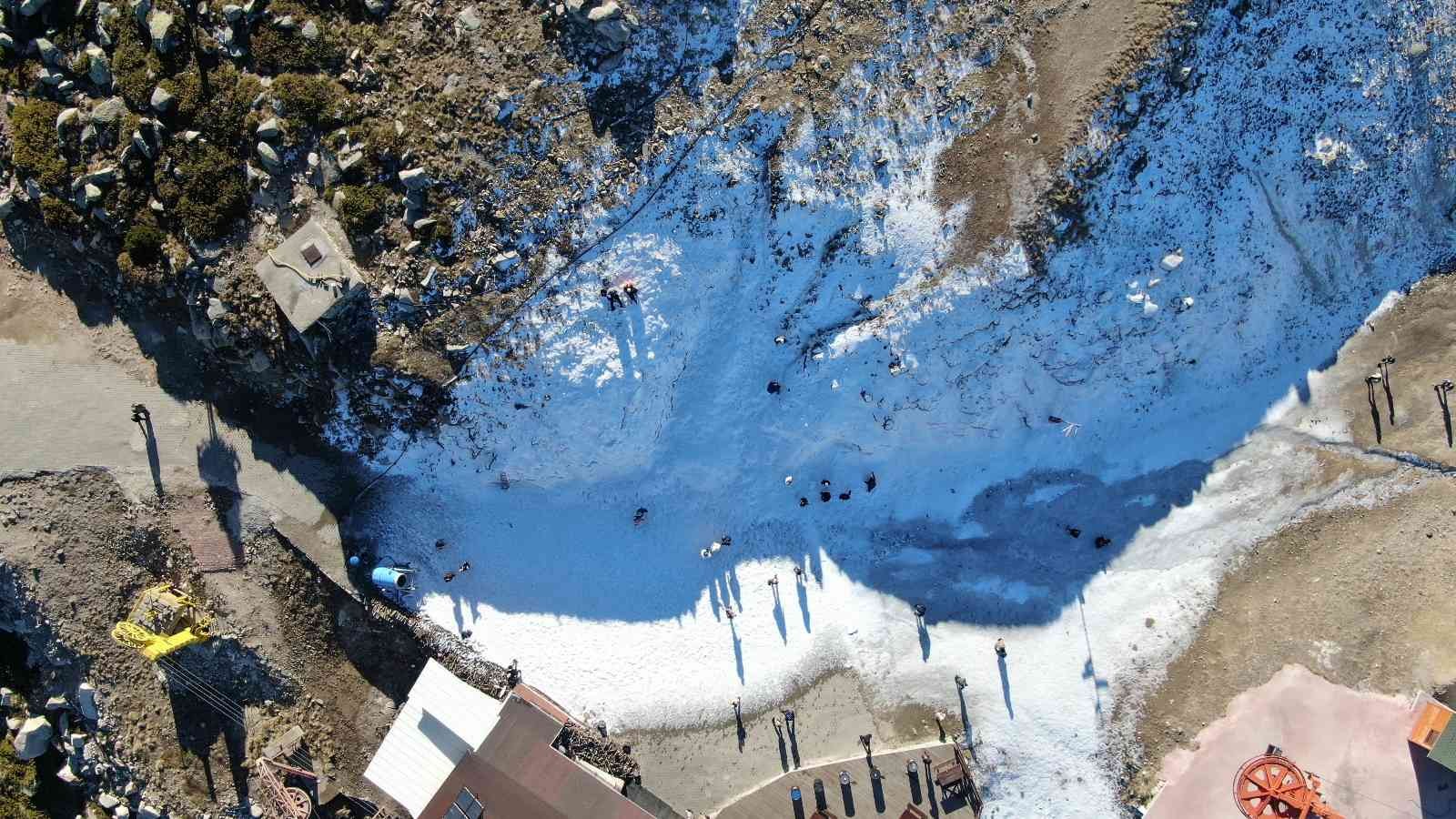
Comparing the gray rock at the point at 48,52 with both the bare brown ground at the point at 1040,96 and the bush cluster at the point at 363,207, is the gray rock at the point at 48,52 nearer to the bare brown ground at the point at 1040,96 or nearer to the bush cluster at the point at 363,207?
the bush cluster at the point at 363,207

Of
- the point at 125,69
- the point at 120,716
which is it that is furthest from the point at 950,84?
the point at 120,716

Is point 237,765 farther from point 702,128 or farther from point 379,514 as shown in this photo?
point 702,128

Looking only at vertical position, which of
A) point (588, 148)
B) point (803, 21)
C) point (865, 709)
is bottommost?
point (865, 709)

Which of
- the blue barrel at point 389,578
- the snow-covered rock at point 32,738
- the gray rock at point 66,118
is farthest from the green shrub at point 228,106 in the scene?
the snow-covered rock at point 32,738

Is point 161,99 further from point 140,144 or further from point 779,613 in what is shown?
point 779,613

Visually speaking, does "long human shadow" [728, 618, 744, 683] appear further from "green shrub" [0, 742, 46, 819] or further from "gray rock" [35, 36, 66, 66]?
"gray rock" [35, 36, 66, 66]

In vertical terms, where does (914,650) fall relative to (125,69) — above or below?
below
